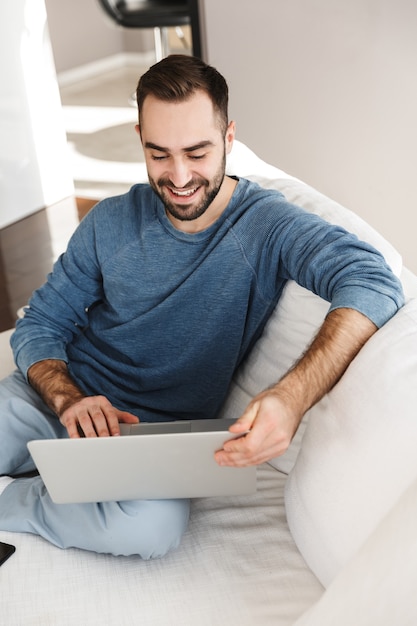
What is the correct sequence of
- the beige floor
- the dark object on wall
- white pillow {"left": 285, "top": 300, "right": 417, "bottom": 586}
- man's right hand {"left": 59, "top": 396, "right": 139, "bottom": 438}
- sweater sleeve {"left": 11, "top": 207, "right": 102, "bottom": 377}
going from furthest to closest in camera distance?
→ 1. the dark object on wall
2. the beige floor
3. sweater sleeve {"left": 11, "top": 207, "right": 102, "bottom": 377}
4. man's right hand {"left": 59, "top": 396, "right": 139, "bottom": 438}
5. white pillow {"left": 285, "top": 300, "right": 417, "bottom": 586}

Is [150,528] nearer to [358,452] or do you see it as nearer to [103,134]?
[358,452]

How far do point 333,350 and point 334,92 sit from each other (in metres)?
1.42

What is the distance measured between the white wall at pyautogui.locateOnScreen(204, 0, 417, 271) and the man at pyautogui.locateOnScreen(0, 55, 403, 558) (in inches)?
37.1

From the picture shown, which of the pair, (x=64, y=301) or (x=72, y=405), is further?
(x=64, y=301)

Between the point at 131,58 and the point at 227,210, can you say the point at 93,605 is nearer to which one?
the point at 227,210

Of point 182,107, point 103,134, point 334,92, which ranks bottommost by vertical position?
point 103,134

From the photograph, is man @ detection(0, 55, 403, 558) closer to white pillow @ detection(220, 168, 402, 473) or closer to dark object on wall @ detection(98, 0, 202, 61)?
white pillow @ detection(220, 168, 402, 473)

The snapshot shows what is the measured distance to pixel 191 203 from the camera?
5.17 ft

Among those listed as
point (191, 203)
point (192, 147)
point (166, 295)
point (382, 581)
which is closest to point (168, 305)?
point (166, 295)

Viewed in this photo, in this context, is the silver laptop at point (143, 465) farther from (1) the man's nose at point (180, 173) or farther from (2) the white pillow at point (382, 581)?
(1) the man's nose at point (180, 173)

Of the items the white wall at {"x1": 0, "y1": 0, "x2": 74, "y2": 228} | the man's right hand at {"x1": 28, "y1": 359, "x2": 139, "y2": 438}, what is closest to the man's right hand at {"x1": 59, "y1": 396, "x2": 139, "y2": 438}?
the man's right hand at {"x1": 28, "y1": 359, "x2": 139, "y2": 438}

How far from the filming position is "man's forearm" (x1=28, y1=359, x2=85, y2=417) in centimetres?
156

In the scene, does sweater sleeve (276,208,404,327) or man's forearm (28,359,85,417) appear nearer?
sweater sleeve (276,208,404,327)

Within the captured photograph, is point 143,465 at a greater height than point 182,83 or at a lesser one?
lesser
